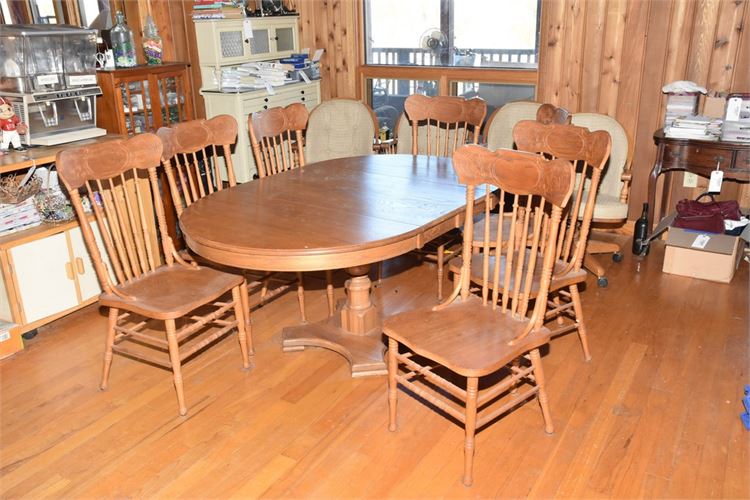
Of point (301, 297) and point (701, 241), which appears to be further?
point (701, 241)

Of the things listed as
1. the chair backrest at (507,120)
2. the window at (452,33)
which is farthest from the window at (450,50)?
the chair backrest at (507,120)

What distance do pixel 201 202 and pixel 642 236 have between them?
106 inches

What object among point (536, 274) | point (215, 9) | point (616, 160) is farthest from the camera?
point (215, 9)

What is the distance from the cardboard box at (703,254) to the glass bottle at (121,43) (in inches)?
135

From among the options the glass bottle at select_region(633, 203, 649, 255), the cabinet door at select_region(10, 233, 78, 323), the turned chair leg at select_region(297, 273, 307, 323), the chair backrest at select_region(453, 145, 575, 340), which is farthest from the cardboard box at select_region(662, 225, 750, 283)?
the cabinet door at select_region(10, 233, 78, 323)

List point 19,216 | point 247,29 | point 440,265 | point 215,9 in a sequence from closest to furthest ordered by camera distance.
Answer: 1. point 19,216
2. point 440,265
3. point 215,9
4. point 247,29

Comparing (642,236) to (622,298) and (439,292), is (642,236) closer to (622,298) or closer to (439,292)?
(622,298)

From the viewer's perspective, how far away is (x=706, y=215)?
12.0ft

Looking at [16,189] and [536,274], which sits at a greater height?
[16,189]

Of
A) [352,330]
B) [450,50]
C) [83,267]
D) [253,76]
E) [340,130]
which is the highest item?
[450,50]

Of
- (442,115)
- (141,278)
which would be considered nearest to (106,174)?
(141,278)

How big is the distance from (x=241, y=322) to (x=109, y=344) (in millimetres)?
544

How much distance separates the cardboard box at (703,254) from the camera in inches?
141

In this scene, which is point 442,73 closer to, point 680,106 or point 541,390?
point 680,106
